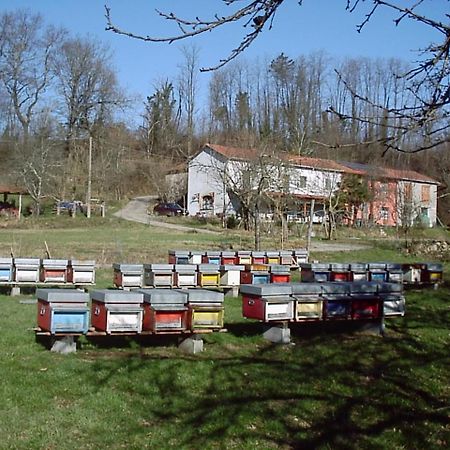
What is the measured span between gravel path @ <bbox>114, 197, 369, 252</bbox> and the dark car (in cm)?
105

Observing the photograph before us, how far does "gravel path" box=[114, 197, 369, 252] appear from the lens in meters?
28.1

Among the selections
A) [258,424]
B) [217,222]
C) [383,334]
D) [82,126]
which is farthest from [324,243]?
[82,126]

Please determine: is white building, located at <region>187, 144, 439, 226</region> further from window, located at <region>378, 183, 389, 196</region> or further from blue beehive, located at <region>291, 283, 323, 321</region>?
blue beehive, located at <region>291, 283, 323, 321</region>

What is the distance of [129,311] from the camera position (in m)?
8.46

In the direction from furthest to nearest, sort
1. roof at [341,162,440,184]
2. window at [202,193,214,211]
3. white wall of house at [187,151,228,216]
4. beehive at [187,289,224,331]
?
window at [202,193,214,211] < white wall of house at [187,151,228,216] < roof at [341,162,440,184] < beehive at [187,289,224,331]

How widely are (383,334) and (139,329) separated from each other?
4.24 m

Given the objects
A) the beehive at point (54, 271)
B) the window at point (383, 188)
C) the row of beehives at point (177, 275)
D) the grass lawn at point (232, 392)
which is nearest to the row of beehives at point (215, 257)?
the row of beehives at point (177, 275)

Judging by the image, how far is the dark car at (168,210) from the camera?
50.9 meters

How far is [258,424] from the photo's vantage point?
6.21 metres

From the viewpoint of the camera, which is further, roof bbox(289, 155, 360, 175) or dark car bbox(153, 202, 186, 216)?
dark car bbox(153, 202, 186, 216)

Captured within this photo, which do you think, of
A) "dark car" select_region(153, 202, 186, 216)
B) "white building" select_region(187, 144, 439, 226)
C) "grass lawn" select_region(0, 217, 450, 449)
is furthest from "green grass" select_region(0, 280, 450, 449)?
"dark car" select_region(153, 202, 186, 216)

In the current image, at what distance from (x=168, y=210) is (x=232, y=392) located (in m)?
44.3

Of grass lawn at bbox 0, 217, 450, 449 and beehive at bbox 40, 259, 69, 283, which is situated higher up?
beehive at bbox 40, 259, 69, 283

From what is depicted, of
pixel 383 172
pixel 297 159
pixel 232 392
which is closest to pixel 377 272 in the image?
pixel 232 392
